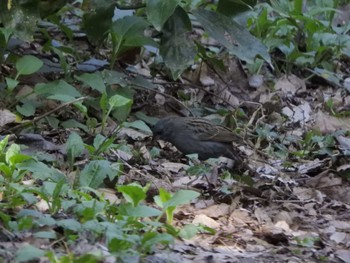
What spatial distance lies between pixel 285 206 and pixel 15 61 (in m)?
2.50

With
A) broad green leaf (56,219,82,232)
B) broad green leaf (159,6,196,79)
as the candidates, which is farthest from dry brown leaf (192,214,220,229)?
broad green leaf (159,6,196,79)

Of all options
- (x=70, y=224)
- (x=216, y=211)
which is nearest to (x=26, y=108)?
(x=216, y=211)

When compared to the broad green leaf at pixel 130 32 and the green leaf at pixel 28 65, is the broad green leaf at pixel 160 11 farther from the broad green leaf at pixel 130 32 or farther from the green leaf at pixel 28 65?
the green leaf at pixel 28 65

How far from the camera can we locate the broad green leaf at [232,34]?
6523 millimetres

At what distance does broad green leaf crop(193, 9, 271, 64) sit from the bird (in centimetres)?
75

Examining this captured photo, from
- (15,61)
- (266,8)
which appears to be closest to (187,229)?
(15,61)

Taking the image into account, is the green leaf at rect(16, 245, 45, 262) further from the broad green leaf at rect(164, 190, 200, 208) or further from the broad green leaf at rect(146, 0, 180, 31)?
the broad green leaf at rect(146, 0, 180, 31)

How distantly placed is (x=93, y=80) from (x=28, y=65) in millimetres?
490

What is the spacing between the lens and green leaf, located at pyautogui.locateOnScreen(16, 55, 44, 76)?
21.6 feet

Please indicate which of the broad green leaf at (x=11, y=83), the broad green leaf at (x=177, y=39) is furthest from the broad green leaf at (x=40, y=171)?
the broad green leaf at (x=177, y=39)

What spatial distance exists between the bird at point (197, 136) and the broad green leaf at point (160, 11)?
127 cm

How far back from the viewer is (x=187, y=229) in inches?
180

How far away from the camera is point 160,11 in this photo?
5.98 meters

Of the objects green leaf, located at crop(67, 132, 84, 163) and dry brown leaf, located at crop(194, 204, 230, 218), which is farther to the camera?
green leaf, located at crop(67, 132, 84, 163)
